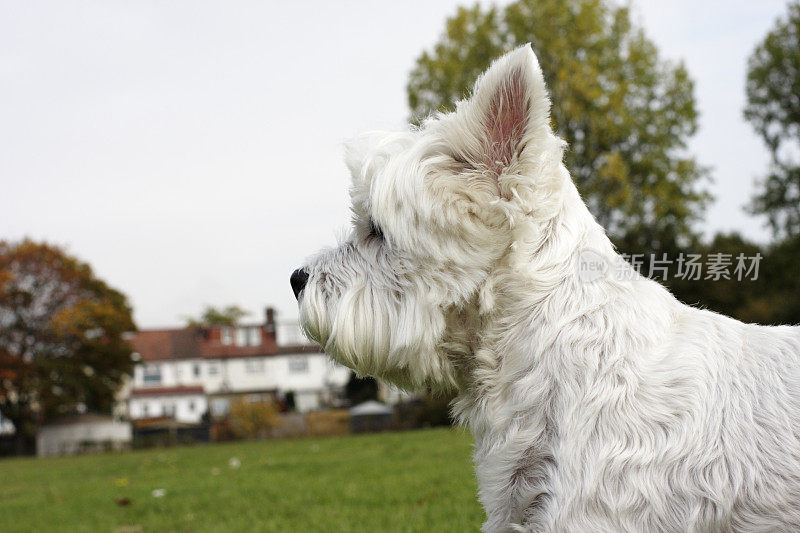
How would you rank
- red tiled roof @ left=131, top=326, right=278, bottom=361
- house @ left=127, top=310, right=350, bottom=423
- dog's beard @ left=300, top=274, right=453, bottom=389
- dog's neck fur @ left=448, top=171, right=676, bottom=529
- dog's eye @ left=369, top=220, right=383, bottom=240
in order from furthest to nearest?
red tiled roof @ left=131, top=326, right=278, bottom=361, house @ left=127, top=310, right=350, bottom=423, dog's eye @ left=369, top=220, right=383, bottom=240, dog's beard @ left=300, top=274, right=453, bottom=389, dog's neck fur @ left=448, top=171, right=676, bottom=529

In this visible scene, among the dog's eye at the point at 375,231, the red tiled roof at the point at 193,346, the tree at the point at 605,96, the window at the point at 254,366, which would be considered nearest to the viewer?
the dog's eye at the point at 375,231

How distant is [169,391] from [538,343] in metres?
74.4

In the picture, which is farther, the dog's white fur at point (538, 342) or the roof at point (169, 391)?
the roof at point (169, 391)

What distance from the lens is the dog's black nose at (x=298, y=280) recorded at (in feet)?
9.90

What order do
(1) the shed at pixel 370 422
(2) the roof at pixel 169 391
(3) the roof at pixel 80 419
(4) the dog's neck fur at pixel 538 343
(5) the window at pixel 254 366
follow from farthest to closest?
(5) the window at pixel 254 366 < (2) the roof at pixel 169 391 < (3) the roof at pixel 80 419 < (1) the shed at pixel 370 422 < (4) the dog's neck fur at pixel 538 343

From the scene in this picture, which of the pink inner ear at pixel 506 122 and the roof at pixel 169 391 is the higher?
the pink inner ear at pixel 506 122

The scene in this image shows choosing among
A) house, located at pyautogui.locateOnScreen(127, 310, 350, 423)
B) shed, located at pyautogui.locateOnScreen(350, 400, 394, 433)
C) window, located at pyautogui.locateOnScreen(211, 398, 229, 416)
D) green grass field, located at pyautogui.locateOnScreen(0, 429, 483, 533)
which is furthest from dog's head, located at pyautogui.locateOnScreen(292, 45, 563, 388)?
window, located at pyautogui.locateOnScreen(211, 398, 229, 416)

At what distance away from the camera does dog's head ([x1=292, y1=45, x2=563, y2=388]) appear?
105 inches

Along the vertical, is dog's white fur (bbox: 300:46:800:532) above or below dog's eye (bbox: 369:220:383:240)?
below

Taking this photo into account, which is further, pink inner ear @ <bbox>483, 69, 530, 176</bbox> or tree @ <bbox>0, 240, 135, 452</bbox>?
tree @ <bbox>0, 240, 135, 452</bbox>

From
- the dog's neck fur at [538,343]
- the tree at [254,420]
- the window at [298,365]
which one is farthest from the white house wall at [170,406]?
the dog's neck fur at [538,343]

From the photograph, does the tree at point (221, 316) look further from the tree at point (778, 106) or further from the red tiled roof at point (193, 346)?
the tree at point (778, 106)

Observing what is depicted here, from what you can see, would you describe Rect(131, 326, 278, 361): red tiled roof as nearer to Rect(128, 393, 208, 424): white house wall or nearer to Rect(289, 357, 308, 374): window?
Rect(289, 357, 308, 374): window

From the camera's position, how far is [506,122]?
106 inches
